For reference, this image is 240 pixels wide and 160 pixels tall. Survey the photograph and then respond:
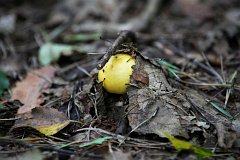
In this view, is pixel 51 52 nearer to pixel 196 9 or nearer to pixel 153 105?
pixel 153 105

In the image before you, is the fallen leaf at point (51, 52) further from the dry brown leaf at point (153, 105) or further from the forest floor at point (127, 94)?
the dry brown leaf at point (153, 105)

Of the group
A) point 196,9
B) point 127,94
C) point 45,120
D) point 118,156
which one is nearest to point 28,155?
point 45,120

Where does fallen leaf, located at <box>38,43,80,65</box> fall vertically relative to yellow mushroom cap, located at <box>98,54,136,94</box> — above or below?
above

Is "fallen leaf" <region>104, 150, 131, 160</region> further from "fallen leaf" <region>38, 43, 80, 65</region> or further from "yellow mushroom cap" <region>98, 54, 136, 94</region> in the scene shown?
"fallen leaf" <region>38, 43, 80, 65</region>

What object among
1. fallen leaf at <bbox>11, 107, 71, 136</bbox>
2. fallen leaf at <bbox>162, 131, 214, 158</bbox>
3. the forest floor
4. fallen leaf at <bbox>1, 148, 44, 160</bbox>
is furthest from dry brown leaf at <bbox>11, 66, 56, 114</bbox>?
fallen leaf at <bbox>162, 131, 214, 158</bbox>

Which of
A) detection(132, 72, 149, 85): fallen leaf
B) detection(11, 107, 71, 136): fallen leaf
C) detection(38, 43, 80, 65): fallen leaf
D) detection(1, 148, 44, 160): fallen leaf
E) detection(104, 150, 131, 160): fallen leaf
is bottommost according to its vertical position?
detection(104, 150, 131, 160): fallen leaf

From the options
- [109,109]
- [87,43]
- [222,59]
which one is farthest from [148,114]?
[87,43]

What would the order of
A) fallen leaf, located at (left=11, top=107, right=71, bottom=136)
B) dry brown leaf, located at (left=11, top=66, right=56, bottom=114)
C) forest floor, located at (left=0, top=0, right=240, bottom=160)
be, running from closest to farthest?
1. forest floor, located at (left=0, top=0, right=240, bottom=160)
2. fallen leaf, located at (left=11, top=107, right=71, bottom=136)
3. dry brown leaf, located at (left=11, top=66, right=56, bottom=114)
